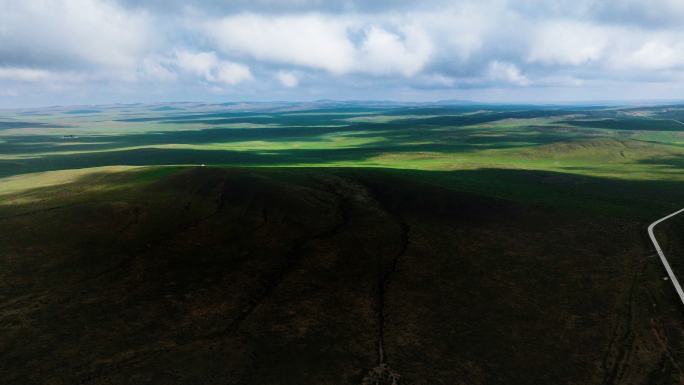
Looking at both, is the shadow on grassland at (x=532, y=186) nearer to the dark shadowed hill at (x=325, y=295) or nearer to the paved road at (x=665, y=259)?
the paved road at (x=665, y=259)

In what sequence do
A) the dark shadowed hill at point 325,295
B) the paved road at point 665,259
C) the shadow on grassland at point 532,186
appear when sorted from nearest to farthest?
1. the dark shadowed hill at point 325,295
2. the paved road at point 665,259
3. the shadow on grassland at point 532,186

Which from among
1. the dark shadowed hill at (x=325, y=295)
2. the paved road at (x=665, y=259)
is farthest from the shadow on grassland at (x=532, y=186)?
the dark shadowed hill at (x=325, y=295)

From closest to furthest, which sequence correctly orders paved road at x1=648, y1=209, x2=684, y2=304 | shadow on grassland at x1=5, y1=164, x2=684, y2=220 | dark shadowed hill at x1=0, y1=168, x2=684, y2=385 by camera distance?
1. dark shadowed hill at x1=0, y1=168, x2=684, y2=385
2. paved road at x1=648, y1=209, x2=684, y2=304
3. shadow on grassland at x1=5, y1=164, x2=684, y2=220

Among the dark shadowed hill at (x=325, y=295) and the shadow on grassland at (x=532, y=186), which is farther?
the shadow on grassland at (x=532, y=186)

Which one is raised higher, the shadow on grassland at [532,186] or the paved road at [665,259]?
the shadow on grassland at [532,186]

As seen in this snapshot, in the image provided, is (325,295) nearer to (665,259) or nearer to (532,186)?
(665,259)

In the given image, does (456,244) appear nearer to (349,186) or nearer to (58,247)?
(349,186)

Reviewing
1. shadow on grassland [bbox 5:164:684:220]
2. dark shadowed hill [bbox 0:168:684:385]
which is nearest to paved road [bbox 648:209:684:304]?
dark shadowed hill [bbox 0:168:684:385]

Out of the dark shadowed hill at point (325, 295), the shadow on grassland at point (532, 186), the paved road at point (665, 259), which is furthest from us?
the shadow on grassland at point (532, 186)

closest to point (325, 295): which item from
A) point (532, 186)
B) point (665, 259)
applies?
point (665, 259)

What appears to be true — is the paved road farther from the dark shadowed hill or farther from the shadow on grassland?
the shadow on grassland
